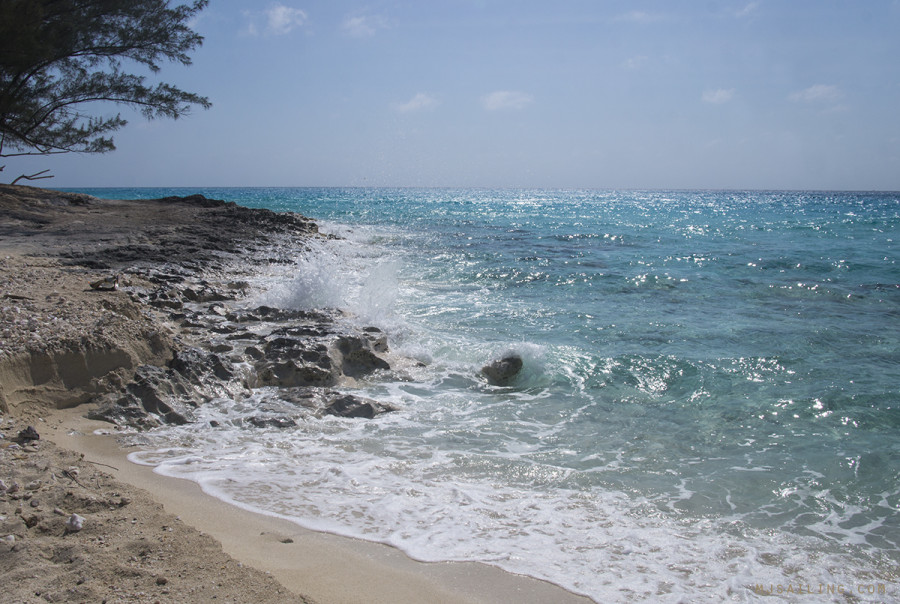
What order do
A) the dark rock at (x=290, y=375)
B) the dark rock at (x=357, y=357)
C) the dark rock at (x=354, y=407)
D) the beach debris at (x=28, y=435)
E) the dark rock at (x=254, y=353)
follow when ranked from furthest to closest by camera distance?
1. the dark rock at (x=357, y=357)
2. the dark rock at (x=254, y=353)
3. the dark rock at (x=290, y=375)
4. the dark rock at (x=354, y=407)
5. the beach debris at (x=28, y=435)

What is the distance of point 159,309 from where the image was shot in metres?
6.58

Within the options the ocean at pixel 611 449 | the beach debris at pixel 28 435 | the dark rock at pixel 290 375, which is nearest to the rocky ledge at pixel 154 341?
the dark rock at pixel 290 375

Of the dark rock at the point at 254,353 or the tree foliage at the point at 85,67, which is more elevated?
the tree foliage at the point at 85,67

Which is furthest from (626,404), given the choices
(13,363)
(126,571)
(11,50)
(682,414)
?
(11,50)

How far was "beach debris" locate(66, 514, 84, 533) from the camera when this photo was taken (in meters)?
2.48

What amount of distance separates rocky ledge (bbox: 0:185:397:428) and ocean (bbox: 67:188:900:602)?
291 mm

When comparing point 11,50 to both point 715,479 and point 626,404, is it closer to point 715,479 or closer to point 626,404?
point 626,404

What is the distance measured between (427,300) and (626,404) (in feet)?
17.3

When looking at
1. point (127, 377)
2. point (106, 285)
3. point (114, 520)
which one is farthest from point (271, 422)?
point (106, 285)

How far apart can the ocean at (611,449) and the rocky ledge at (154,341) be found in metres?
0.29

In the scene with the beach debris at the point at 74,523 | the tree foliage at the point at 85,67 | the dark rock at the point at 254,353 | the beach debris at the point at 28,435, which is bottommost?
the beach debris at the point at 74,523

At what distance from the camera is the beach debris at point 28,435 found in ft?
11.1

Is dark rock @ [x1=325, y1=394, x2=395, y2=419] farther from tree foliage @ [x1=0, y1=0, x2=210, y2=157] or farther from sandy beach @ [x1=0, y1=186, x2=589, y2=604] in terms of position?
tree foliage @ [x1=0, y1=0, x2=210, y2=157]

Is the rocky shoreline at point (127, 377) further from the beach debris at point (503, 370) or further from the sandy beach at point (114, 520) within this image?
the beach debris at point (503, 370)
